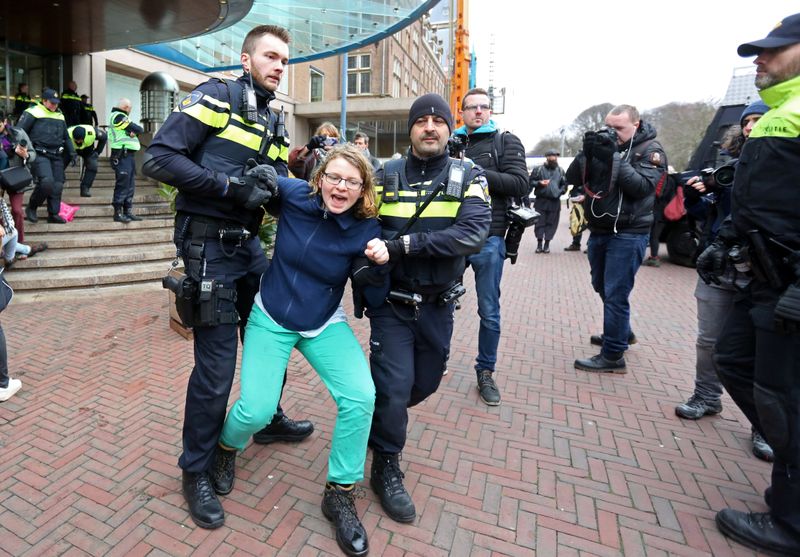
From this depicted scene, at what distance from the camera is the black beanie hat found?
2500 mm

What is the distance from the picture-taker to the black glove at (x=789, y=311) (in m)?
2.03

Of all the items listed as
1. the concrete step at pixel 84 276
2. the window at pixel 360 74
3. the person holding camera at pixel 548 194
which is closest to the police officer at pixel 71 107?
the concrete step at pixel 84 276

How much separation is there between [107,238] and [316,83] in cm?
2527

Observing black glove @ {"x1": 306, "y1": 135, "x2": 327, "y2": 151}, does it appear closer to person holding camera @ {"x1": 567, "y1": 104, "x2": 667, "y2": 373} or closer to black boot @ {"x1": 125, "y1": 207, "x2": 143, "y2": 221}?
person holding camera @ {"x1": 567, "y1": 104, "x2": 667, "y2": 373}

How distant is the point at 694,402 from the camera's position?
3.57 metres

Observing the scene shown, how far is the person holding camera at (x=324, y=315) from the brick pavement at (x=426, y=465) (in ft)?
1.22

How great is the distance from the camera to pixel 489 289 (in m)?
3.78

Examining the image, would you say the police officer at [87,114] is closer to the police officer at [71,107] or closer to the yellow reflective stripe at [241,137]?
the police officer at [71,107]

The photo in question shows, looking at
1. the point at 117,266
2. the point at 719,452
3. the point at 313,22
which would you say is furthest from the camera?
the point at 313,22

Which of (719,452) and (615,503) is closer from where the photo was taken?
(615,503)

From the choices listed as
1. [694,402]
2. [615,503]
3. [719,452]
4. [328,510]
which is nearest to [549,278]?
[694,402]

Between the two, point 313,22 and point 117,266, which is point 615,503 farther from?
point 313,22

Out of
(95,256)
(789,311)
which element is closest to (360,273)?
(789,311)

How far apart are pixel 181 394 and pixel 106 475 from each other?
986mm
